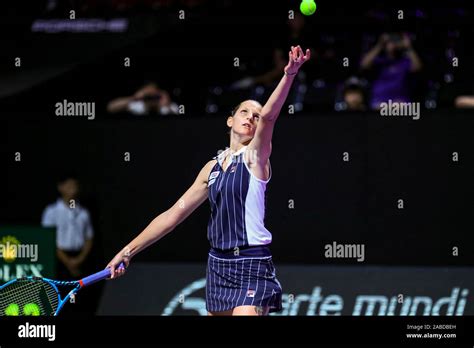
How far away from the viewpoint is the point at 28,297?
7941mm

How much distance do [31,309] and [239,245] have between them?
1435mm

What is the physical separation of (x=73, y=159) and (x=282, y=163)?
7.13 ft

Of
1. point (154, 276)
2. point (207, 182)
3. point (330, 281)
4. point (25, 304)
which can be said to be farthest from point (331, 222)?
point (25, 304)

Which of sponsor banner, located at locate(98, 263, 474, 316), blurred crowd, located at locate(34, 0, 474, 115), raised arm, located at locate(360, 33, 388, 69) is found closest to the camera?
sponsor banner, located at locate(98, 263, 474, 316)

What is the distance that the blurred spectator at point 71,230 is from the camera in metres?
12.0

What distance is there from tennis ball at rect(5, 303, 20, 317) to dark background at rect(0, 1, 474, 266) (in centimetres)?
418

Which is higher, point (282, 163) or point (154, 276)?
point (282, 163)

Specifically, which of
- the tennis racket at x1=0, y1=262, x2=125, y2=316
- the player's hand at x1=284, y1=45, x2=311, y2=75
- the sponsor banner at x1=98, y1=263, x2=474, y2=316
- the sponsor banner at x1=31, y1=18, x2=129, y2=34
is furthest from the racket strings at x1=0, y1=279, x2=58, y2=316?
the sponsor banner at x1=31, y1=18, x2=129, y2=34

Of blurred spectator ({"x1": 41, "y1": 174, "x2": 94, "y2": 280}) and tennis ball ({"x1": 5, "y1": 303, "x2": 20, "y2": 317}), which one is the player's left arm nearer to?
tennis ball ({"x1": 5, "y1": 303, "x2": 20, "y2": 317})

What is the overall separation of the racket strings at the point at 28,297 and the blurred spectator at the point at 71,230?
4.03 meters

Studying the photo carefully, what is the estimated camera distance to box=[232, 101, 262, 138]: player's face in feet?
26.8

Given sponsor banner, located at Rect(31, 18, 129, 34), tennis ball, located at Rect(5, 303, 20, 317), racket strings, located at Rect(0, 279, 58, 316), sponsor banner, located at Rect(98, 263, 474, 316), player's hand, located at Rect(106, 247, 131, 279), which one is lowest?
sponsor banner, located at Rect(98, 263, 474, 316)

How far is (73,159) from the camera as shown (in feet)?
40.5

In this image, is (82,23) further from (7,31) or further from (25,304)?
(25,304)
